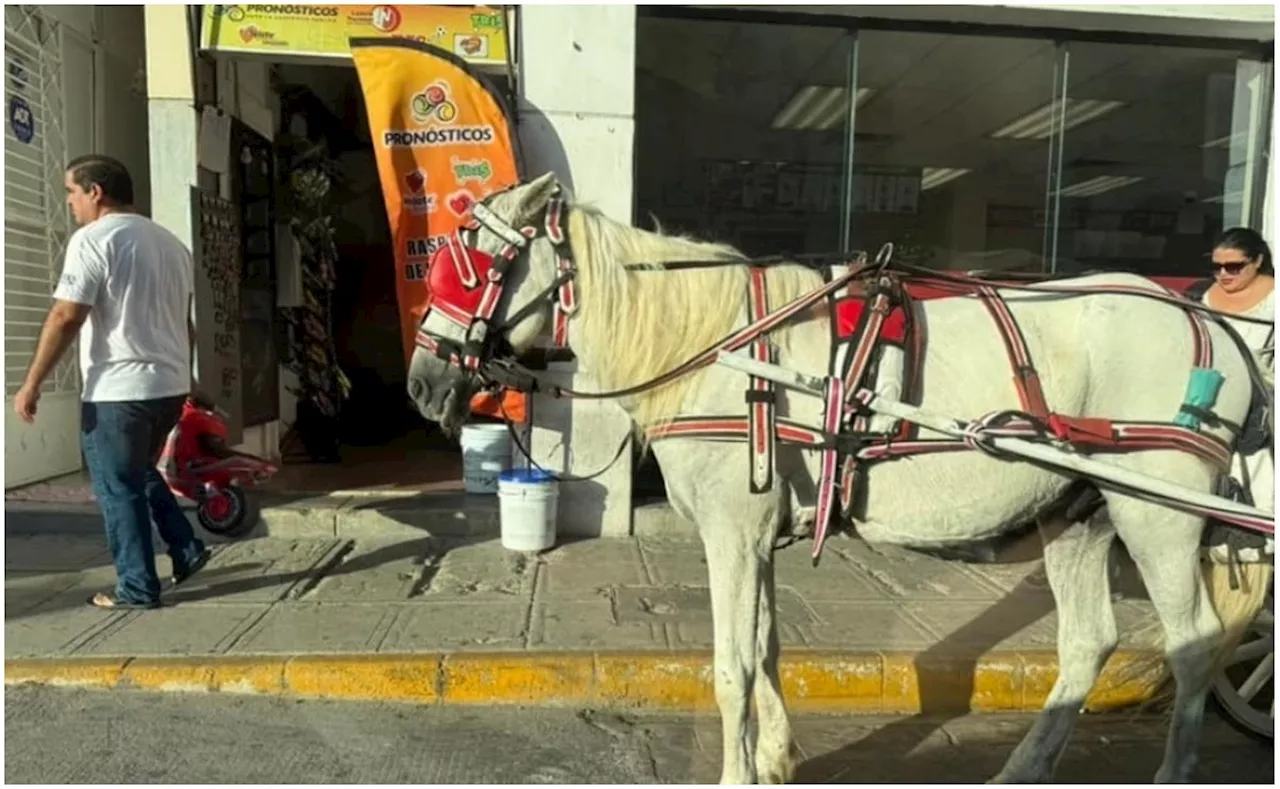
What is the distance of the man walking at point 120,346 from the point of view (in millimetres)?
4395

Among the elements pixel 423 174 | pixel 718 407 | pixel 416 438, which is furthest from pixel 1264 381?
pixel 416 438

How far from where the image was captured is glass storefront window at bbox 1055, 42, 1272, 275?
7.15 metres

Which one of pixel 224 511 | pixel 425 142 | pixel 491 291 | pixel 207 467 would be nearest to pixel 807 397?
pixel 491 291

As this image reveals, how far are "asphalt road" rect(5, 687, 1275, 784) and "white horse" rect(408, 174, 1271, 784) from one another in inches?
27.5

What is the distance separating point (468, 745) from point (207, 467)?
2988mm

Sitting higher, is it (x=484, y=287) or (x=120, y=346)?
(x=484, y=287)

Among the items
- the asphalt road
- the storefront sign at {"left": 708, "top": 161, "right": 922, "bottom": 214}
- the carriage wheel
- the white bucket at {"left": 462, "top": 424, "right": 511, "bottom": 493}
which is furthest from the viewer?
the storefront sign at {"left": 708, "top": 161, "right": 922, "bottom": 214}

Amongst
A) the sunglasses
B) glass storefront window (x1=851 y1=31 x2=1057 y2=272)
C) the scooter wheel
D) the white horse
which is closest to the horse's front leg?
the white horse

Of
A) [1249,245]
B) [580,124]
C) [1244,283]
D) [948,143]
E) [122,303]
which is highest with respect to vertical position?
[948,143]

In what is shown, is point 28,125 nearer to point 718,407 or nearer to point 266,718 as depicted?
point 266,718

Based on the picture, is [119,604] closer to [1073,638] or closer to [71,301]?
[71,301]

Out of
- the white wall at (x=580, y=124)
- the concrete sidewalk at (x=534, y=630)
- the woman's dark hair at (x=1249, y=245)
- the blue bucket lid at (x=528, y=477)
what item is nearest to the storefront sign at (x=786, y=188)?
the white wall at (x=580, y=124)

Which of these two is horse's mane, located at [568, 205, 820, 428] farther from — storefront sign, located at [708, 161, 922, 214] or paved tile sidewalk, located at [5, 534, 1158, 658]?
storefront sign, located at [708, 161, 922, 214]

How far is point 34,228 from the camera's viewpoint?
710 cm
